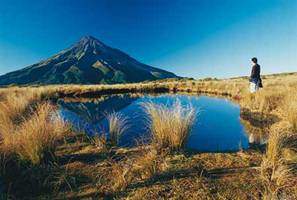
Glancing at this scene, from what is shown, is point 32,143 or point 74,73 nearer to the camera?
point 32,143

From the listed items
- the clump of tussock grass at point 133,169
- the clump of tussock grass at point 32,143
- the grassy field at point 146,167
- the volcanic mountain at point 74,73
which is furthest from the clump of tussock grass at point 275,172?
the volcanic mountain at point 74,73

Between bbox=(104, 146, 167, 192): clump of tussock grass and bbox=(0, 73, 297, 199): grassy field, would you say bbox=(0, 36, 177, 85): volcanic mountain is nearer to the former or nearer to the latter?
bbox=(0, 73, 297, 199): grassy field

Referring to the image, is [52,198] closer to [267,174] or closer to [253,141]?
[267,174]

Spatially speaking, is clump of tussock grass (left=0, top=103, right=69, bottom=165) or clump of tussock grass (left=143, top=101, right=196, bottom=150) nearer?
clump of tussock grass (left=0, top=103, right=69, bottom=165)

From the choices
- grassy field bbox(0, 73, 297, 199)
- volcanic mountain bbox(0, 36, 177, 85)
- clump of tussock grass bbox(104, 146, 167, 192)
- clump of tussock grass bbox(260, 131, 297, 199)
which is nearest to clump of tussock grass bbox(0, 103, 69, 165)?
grassy field bbox(0, 73, 297, 199)

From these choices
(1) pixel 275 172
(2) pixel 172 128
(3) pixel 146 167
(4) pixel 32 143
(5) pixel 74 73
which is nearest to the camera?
(1) pixel 275 172

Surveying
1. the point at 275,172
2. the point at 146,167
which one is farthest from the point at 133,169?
the point at 275,172

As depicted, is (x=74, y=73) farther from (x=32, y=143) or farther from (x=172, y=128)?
(x=172, y=128)

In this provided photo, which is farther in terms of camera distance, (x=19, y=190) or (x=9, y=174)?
(x=9, y=174)

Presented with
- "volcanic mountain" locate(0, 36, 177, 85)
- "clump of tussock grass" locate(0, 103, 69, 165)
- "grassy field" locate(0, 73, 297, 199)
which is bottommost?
"grassy field" locate(0, 73, 297, 199)

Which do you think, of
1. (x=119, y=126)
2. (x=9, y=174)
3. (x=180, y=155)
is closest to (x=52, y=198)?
(x=9, y=174)

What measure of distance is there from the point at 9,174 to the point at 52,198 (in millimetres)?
1184

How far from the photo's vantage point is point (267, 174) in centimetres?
438

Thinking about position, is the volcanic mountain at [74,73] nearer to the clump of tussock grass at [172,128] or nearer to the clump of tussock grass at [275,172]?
the clump of tussock grass at [172,128]
